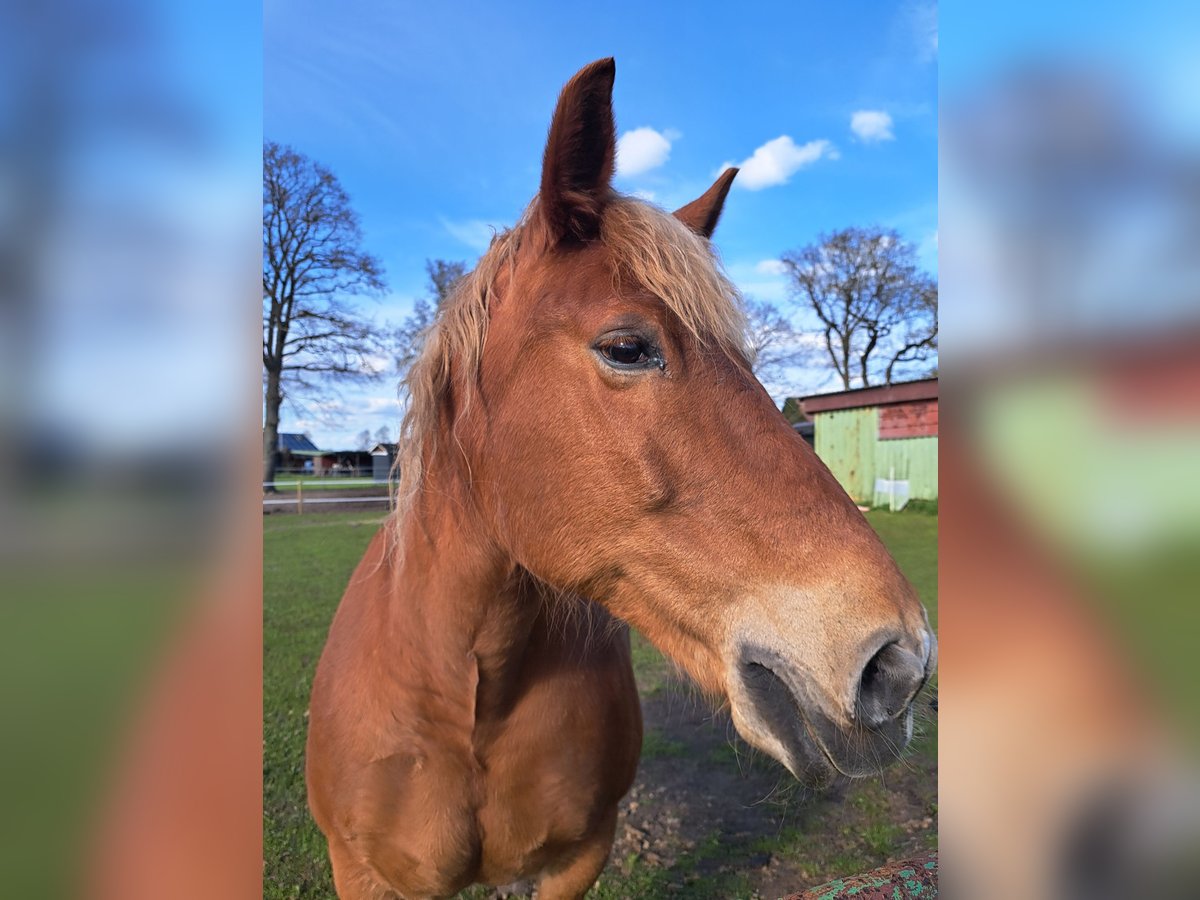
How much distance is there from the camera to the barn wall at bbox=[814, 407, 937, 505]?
589 inches

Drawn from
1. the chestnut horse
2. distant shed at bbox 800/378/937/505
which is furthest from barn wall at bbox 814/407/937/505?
the chestnut horse

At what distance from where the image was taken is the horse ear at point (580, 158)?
1804 millimetres

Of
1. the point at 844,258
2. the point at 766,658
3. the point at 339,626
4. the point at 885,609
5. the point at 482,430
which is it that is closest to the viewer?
the point at 885,609

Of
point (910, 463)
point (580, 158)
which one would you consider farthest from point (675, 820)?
point (910, 463)

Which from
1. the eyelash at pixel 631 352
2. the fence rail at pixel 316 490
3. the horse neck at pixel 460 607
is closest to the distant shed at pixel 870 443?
the horse neck at pixel 460 607

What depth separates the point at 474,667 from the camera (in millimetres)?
2256

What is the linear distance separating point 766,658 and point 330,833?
213cm

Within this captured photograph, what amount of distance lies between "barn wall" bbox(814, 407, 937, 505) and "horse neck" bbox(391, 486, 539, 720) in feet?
45.7

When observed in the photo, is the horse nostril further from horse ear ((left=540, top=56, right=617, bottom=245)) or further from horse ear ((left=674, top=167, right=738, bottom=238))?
horse ear ((left=674, top=167, right=738, bottom=238))

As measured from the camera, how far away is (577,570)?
6.07 feet
